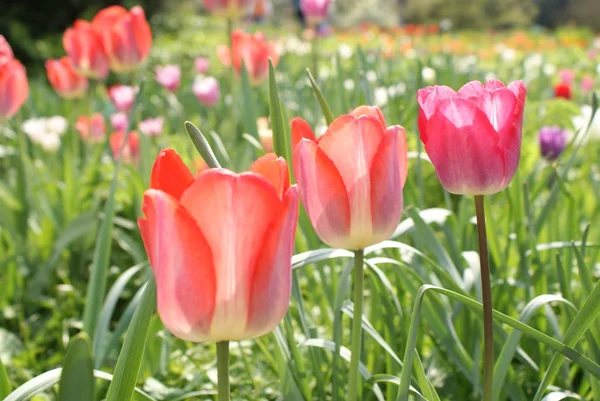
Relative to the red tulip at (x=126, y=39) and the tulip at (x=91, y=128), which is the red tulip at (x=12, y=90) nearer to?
the red tulip at (x=126, y=39)

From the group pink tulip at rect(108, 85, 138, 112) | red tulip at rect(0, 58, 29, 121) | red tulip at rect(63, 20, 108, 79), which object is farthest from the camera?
pink tulip at rect(108, 85, 138, 112)

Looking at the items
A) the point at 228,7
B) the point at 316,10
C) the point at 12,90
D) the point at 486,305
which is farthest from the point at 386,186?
the point at 316,10

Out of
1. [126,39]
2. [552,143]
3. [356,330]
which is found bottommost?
[552,143]

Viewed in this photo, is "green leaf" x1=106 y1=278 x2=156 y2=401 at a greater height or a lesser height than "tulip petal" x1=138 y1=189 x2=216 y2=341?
lesser

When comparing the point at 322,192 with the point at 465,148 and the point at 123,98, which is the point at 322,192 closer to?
the point at 465,148

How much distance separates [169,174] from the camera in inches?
24.7

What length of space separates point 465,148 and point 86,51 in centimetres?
209

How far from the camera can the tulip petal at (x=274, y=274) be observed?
1.91 ft

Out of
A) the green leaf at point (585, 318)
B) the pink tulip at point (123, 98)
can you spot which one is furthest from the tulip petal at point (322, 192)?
the pink tulip at point (123, 98)

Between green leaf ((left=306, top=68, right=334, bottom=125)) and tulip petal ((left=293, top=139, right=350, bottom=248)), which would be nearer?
tulip petal ((left=293, top=139, right=350, bottom=248))

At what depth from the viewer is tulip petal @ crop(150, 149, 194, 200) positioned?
24.4 inches

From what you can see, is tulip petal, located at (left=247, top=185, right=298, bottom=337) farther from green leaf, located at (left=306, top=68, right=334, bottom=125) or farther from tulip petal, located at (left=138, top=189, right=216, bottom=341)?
green leaf, located at (left=306, top=68, right=334, bottom=125)

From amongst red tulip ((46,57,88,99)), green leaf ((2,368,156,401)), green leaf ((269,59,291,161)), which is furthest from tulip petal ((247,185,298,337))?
red tulip ((46,57,88,99))

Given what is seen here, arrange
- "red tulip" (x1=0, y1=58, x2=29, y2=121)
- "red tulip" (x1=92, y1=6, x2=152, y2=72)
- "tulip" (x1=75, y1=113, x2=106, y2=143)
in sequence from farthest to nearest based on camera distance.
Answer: "tulip" (x1=75, y1=113, x2=106, y2=143)
"red tulip" (x1=92, y1=6, x2=152, y2=72)
"red tulip" (x1=0, y1=58, x2=29, y2=121)
